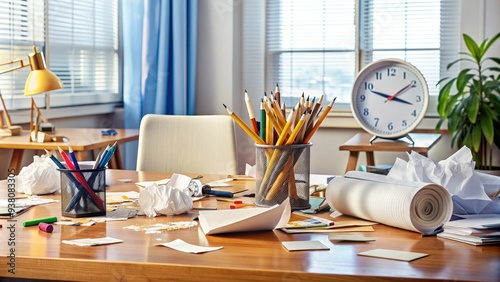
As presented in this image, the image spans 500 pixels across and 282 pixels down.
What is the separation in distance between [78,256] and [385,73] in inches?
99.2

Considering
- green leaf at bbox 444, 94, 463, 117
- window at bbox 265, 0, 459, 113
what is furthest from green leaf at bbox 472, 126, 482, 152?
window at bbox 265, 0, 459, 113

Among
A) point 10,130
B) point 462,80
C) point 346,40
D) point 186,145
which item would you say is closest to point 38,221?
point 186,145

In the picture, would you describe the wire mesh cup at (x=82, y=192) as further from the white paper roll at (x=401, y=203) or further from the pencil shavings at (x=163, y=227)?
the white paper roll at (x=401, y=203)

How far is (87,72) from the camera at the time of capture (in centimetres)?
434

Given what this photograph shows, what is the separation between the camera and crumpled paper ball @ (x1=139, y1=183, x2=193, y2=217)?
149 centimetres

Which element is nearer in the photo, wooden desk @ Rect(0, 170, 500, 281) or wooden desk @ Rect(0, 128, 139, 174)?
wooden desk @ Rect(0, 170, 500, 281)

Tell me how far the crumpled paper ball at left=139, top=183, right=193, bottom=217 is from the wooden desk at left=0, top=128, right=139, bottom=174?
1.45 metres

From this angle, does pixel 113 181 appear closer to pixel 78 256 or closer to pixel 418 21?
pixel 78 256

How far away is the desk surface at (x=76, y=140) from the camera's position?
294cm

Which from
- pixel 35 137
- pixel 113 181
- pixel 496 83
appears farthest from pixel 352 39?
pixel 113 181

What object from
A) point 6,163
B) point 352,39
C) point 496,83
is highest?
point 352,39

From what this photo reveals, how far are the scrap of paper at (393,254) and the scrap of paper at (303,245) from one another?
0.08 meters

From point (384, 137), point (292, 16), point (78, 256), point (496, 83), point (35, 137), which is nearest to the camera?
point (78, 256)

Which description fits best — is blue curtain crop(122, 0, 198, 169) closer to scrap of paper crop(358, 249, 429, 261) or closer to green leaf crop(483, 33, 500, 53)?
green leaf crop(483, 33, 500, 53)
